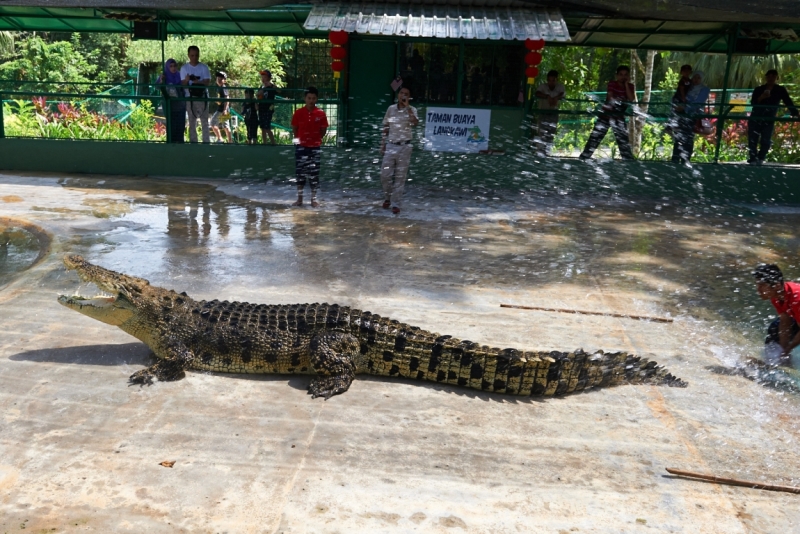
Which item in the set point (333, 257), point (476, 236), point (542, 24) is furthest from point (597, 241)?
point (542, 24)

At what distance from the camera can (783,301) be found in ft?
16.7

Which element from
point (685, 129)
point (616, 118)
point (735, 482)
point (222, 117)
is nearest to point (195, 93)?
point (222, 117)

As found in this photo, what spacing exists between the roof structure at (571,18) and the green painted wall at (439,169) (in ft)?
7.25

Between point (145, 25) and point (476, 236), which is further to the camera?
point (145, 25)

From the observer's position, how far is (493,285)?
6.88 m

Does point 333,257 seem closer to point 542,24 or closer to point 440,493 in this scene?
point 440,493

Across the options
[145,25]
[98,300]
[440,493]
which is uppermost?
[145,25]

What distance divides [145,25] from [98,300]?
29.4 feet

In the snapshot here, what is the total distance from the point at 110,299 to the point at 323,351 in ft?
4.82

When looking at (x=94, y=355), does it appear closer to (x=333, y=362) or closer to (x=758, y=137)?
(x=333, y=362)

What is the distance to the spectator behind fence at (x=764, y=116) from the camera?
479 inches

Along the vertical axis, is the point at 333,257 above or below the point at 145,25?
below

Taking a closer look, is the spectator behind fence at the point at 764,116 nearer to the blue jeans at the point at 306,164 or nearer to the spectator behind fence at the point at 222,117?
the blue jeans at the point at 306,164

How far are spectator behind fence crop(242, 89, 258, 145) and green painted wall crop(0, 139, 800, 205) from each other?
19 cm
